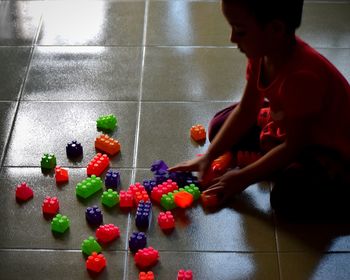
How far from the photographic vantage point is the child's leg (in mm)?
1719

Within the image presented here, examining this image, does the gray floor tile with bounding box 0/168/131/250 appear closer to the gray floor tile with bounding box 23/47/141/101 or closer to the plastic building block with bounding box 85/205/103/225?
the plastic building block with bounding box 85/205/103/225

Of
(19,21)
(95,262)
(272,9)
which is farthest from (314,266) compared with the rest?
(19,21)

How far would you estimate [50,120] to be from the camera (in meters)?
2.10

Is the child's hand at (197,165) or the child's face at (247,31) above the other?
the child's face at (247,31)

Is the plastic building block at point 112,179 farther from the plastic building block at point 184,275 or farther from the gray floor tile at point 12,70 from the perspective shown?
the gray floor tile at point 12,70

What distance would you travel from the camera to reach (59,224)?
5.58 ft

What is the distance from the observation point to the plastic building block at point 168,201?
1.77m

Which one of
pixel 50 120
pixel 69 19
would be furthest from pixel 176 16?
pixel 50 120

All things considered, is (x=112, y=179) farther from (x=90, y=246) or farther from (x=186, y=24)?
(x=186, y=24)

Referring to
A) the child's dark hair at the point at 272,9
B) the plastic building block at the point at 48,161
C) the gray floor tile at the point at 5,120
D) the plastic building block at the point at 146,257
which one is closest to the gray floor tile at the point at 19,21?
the gray floor tile at the point at 5,120

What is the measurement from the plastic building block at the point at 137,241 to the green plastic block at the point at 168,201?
0.45ft

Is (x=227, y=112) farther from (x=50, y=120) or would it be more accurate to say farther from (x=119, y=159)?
(x=50, y=120)

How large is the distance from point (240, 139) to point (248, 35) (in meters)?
0.48

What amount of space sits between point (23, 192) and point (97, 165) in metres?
0.23
